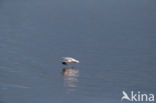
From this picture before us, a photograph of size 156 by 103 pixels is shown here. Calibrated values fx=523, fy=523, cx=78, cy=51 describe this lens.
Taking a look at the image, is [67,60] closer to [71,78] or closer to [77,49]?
[71,78]

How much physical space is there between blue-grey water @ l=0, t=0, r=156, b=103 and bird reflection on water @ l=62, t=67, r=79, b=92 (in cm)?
3

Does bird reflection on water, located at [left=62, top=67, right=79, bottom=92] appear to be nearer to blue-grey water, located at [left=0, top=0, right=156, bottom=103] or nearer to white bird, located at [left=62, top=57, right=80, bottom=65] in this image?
blue-grey water, located at [left=0, top=0, right=156, bottom=103]

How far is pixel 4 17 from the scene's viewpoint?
23.3 m

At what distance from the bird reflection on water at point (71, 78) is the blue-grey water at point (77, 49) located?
3 cm

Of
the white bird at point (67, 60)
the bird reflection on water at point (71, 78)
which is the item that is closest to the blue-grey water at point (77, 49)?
the bird reflection on water at point (71, 78)

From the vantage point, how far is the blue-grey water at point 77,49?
47.5 feet

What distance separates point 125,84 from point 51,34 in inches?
245

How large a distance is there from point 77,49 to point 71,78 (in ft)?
10.5

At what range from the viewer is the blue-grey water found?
14484 millimetres

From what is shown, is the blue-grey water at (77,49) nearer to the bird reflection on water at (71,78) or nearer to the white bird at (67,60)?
the bird reflection on water at (71,78)

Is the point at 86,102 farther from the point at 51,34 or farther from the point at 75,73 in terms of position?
the point at 51,34

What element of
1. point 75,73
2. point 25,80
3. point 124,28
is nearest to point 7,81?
point 25,80

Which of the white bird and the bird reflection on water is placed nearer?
the bird reflection on water

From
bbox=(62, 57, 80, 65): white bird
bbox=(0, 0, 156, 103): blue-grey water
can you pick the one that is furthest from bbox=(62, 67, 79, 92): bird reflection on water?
bbox=(62, 57, 80, 65): white bird
